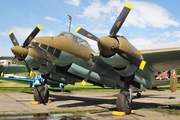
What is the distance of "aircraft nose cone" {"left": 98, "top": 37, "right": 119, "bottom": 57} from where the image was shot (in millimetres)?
9164

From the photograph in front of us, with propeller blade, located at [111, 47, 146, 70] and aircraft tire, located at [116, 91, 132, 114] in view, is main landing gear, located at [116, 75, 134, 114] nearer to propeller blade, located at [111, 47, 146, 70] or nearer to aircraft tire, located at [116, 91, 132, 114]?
aircraft tire, located at [116, 91, 132, 114]

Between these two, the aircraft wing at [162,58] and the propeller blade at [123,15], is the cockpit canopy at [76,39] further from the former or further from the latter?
the aircraft wing at [162,58]

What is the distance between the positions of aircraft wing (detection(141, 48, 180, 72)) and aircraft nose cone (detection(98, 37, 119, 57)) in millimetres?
1887

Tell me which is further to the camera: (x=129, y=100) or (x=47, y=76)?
(x=47, y=76)

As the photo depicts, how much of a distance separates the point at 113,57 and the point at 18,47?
6770mm

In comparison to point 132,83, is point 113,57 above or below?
above

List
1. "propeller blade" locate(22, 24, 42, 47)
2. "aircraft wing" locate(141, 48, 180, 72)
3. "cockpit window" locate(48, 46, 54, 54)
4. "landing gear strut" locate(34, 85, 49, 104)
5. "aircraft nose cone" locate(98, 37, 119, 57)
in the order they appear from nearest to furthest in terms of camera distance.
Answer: "aircraft nose cone" locate(98, 37, 119, 57)
"aircraft wing" locate(141, 48, 180, 72)
"cockpit window" locate(48, 46, 54, 54)
"propeller blade" locate(22, 24, 42, 47)
"landing gear strut" locate(34, 85, 49, 104)

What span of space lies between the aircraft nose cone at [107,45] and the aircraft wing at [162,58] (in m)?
1.89

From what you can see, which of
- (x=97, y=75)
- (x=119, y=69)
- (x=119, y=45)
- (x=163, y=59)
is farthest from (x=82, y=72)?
(x=163, y=59)

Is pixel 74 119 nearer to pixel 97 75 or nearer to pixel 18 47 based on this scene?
pixel 97 75

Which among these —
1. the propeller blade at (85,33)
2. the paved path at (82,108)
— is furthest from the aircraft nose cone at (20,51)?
the propeller blade at (85,33)

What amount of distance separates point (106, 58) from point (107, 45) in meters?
0.68

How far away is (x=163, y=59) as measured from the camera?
35.6 ft

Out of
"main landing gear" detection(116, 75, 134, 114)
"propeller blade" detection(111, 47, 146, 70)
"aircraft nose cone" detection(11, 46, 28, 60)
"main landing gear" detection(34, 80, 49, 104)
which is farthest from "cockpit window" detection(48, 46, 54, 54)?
"main landing gear" detection(34, 80, 49, 104)
